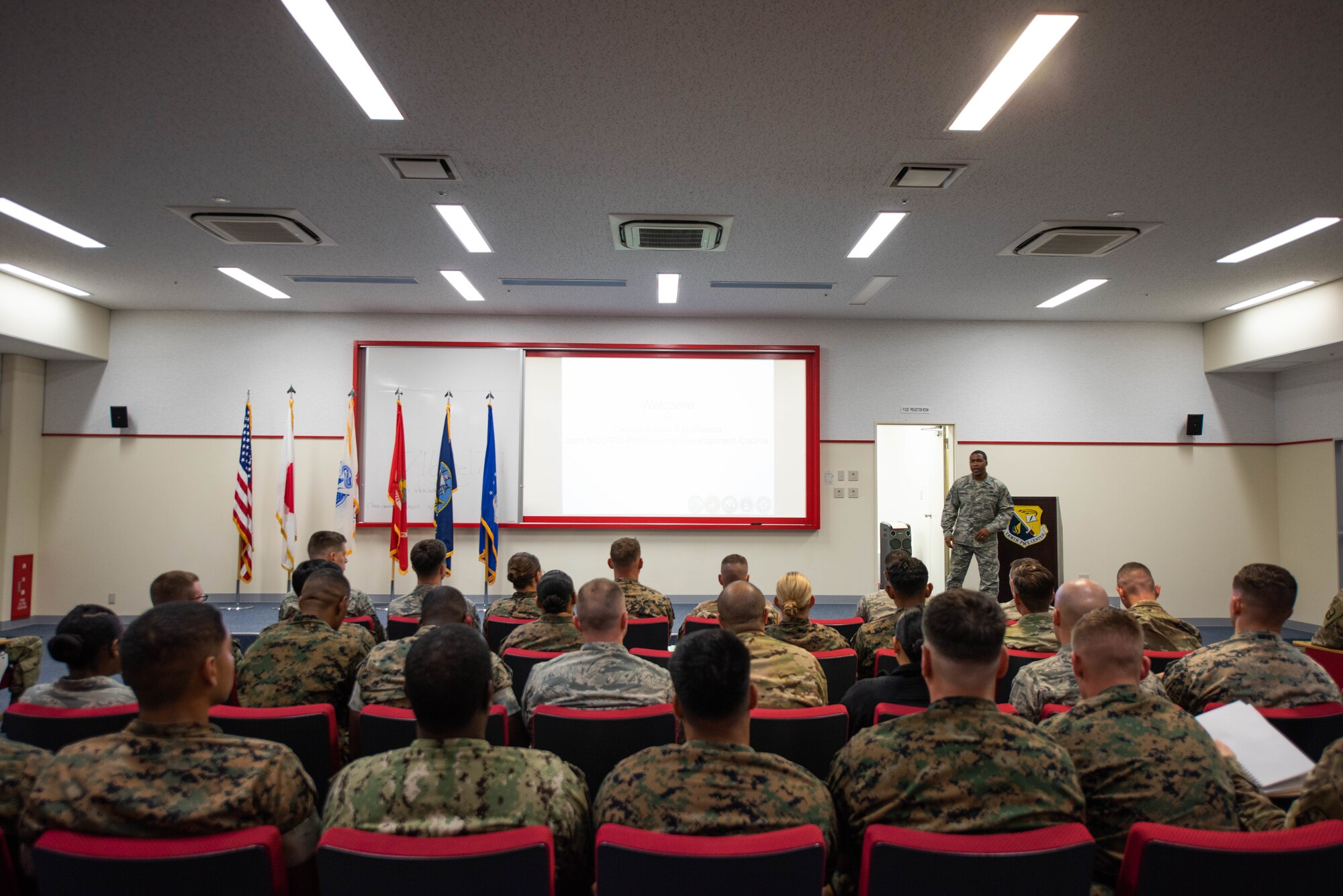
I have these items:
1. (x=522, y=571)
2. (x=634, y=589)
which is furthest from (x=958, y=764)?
(x=522, y=571)

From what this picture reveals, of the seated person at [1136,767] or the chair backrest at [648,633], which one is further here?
the chair backrest at [648,633]

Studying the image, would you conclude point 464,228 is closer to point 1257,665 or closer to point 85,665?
point 85,665

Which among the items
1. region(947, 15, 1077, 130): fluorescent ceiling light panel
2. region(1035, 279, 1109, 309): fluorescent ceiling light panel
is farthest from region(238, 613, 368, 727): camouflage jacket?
region(1035, 279, 1109, 309): fluorescent ceiling light panel

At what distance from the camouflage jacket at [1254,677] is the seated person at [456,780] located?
218 centimetres

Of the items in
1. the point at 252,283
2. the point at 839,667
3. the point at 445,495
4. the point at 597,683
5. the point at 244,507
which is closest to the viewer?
the point at 597,683

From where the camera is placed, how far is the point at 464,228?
566 cm

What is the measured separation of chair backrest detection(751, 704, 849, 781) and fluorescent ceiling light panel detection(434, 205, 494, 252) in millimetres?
4411

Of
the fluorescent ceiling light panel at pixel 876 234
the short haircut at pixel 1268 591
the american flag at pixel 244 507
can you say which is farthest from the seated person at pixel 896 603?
the american flag at pixel 244 507

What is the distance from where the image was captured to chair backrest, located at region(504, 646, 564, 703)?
9.56 ft

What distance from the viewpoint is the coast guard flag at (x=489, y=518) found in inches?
308

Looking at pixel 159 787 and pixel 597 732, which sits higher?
pixel 159 787

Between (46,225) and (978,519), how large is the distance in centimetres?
849

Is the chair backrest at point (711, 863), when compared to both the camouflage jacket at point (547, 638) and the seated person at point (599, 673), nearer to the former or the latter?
the seated person at point (599, 673)

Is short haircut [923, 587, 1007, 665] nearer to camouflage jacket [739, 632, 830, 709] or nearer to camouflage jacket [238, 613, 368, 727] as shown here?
camouflage jacket [739, 632, 830, 709]
